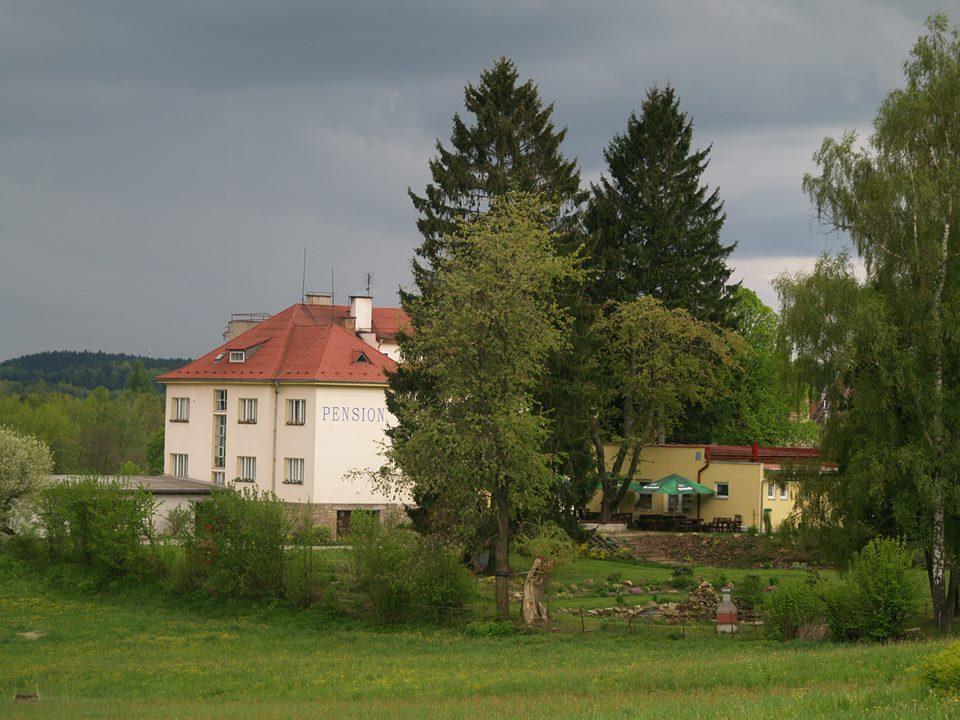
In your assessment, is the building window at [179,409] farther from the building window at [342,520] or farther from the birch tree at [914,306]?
the birch tree at [914,306]

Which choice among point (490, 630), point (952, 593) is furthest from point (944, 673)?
point (490, 630)

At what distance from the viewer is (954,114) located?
3058 centimetres

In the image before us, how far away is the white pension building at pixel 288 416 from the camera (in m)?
61.3

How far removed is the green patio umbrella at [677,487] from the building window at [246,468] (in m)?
20.8

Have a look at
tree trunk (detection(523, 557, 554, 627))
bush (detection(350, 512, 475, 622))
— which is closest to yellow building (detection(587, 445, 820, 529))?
bush (detection(350, 512, 475, 622))

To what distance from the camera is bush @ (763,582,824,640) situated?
28.6 metres

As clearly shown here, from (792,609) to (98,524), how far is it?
25931mm

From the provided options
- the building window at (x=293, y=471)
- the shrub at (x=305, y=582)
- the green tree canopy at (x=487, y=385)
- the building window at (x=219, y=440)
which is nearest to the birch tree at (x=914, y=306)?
the green tree canopy at (x=487, y=385)

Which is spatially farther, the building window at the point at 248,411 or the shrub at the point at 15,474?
the building window at the point at 248,411

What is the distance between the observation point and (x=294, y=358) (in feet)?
208

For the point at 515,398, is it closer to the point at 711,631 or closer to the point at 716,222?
the point at 711,631

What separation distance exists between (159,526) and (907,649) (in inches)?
1675

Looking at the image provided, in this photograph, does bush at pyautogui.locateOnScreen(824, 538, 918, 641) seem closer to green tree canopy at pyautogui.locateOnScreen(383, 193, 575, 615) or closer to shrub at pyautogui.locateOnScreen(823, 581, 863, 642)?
shrub at pyautogui.locateOnScreen(823, 581, 863, 642)

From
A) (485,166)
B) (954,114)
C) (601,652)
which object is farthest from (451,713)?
(485,166)
